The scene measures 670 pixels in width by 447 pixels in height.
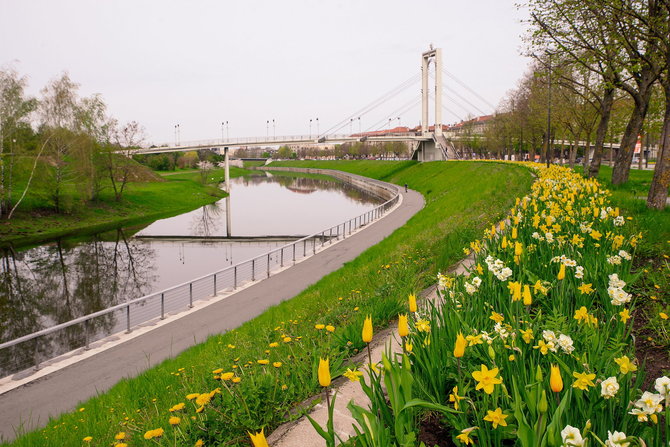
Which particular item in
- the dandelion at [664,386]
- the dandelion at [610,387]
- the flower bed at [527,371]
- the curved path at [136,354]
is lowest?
the curved path at [136,354]

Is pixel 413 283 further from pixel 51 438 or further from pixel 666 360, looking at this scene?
pixel 51 438

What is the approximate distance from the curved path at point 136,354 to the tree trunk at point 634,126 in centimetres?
1197

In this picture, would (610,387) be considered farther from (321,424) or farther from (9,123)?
(9,123)

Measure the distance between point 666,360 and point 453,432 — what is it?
78.3 inches

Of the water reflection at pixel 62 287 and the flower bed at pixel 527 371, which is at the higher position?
the flower bed at pixel 527 371

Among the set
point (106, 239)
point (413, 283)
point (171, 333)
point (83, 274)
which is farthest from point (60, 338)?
point (106, 239)

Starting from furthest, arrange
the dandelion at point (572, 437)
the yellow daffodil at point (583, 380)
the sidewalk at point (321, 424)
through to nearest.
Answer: the sidewalk at point (321, 424)
the yellow daffodil at point (583, 380)
the dandelion at point (572, 437)

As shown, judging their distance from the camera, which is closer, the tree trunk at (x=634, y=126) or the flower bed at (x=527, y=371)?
the flower bed at (x=527, y=371)

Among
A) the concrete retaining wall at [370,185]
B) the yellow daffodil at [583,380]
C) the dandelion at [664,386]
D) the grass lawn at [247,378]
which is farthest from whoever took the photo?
the concrete retaining wall at [370,185]

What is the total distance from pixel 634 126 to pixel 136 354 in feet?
60.4

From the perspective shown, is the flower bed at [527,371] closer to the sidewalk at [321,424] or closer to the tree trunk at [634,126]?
the sidewalk at [321,424]

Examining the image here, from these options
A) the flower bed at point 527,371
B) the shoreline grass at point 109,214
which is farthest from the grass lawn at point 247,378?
the shoreline grass at point 109,214

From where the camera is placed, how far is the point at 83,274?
20.6m

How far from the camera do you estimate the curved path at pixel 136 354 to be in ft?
24.3
